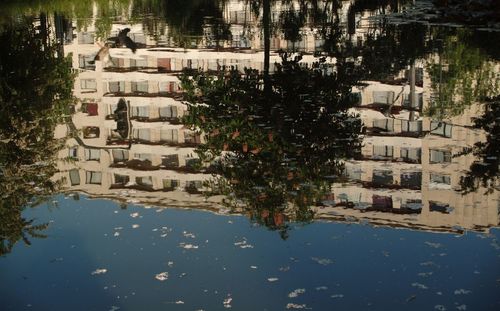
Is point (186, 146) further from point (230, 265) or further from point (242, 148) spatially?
point (230, 265)

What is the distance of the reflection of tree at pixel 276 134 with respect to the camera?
1466cm

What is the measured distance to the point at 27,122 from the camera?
66.5ft

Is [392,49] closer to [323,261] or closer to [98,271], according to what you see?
[323,261]

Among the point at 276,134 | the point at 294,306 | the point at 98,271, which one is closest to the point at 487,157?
the point at 276,134

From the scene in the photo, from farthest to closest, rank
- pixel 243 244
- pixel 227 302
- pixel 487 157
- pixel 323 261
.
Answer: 1. pixel 487 157
2. pixel 243 244
3. pixel 323 261
4. pixel 227 302

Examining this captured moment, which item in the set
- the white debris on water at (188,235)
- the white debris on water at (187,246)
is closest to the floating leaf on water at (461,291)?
the white debris on water at (187,246)

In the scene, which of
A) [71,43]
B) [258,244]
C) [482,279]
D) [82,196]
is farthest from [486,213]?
[71,43]

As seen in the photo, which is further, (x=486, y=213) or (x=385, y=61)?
(x=385, y=61)

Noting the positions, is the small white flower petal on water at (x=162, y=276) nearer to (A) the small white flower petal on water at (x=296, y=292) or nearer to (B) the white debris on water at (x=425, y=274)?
(A) the small white flower petal on water at (x=296, y=292)

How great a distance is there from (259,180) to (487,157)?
5.01 metres

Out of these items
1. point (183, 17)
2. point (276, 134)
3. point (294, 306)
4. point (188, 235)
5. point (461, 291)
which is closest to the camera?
point (294, 306)

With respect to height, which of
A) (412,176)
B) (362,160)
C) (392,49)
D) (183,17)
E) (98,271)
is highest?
(183,17)

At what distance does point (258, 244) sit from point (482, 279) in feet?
11.5

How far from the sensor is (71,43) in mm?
37656
